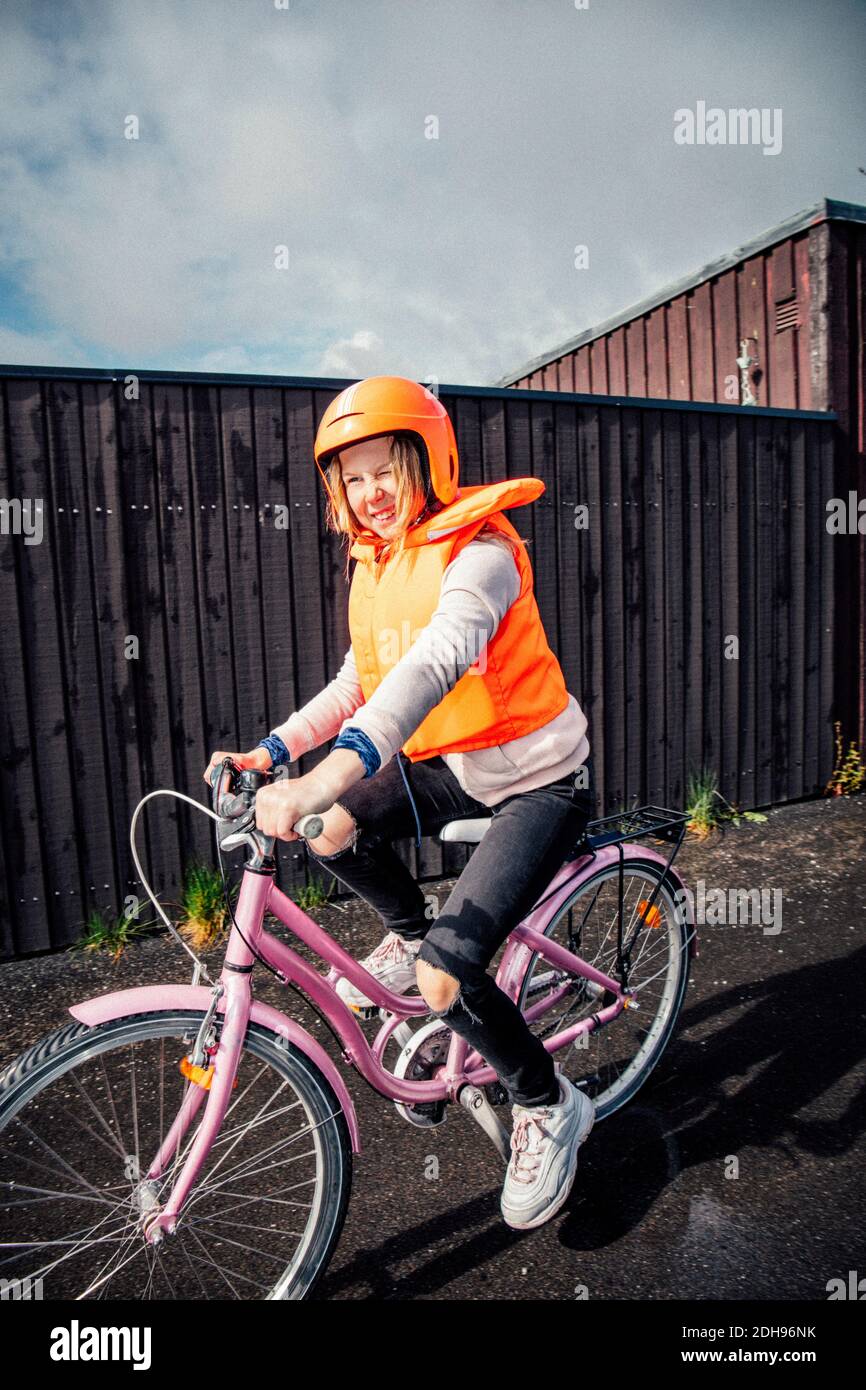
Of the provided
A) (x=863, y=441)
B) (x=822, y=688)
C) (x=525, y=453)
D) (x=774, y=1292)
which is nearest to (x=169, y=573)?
(x=525, y=453)

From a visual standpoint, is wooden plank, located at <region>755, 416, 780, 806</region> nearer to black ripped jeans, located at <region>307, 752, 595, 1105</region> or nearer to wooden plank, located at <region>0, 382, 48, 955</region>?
black ripped jeans, located at <region>307, 752, 595, 1105</region>

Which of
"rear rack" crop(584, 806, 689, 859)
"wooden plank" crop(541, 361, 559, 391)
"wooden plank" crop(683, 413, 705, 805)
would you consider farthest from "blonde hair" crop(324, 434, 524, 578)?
"wooden plank" crop(541, 361, 559, 391)

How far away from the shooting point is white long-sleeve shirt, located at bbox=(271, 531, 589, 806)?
→ 1.97 metres

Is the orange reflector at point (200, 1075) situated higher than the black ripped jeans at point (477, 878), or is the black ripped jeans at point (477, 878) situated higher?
Result: the black ripped jeans at point (477, 878)

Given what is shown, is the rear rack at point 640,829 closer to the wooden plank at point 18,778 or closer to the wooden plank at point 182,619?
the wooden plank at point 182,619

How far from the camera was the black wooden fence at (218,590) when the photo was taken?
4.37m

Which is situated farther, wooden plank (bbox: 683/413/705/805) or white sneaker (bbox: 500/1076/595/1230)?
wooden plank (bbox: 683/413/705/805)

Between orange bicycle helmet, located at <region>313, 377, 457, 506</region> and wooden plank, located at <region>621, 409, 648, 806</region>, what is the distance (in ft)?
12.2

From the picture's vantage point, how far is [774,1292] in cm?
221

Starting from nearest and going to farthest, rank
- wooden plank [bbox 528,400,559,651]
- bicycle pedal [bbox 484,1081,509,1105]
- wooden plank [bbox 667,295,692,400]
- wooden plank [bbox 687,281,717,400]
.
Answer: bicycle pedal [bbox 484,1081,509,1105]
wooden plank [bbox 528,400,559,651]
wooden plank [bbox 687,281,717,400]
wooden plank [bbox 667,295,692,400]

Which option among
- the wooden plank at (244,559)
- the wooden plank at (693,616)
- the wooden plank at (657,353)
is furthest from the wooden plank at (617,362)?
the wooden plank at (244,559)

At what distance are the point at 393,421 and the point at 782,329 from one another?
20.2 ft

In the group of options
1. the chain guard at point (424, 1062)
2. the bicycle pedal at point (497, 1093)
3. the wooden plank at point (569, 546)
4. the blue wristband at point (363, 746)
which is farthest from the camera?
the wooden plank at point (569, 546)

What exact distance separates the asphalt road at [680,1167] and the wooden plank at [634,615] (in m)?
1.85
